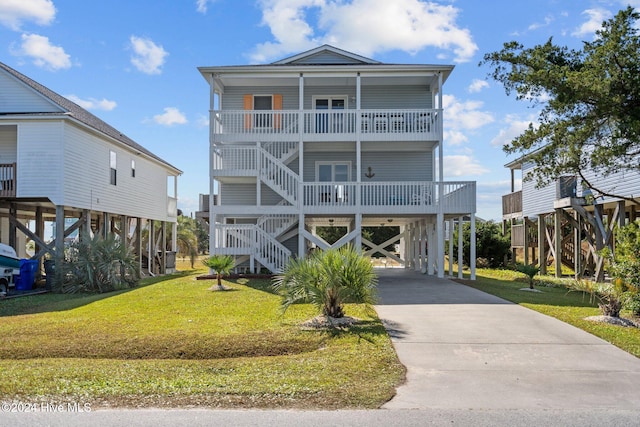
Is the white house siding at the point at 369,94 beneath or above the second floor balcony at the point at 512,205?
above

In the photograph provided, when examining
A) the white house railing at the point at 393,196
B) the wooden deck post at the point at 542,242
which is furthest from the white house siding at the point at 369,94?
the wooden deck post at the point at 542,242

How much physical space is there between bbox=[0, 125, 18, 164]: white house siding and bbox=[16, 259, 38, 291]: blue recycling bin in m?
4.41

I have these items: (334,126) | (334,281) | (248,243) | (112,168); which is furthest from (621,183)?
(112,168)

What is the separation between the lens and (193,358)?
8672mm

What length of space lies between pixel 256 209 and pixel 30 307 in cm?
807

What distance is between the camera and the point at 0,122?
20219mm

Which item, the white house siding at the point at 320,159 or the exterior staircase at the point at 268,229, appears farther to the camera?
the white house siding at the point at 320,159

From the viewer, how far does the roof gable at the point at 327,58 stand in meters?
23.0

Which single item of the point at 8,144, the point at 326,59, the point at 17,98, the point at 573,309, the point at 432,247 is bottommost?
the point at 573,309

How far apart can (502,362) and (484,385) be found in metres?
1.27

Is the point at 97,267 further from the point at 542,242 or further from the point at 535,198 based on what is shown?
the point at 542,242

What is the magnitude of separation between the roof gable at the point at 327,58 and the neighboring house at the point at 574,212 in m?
8.32

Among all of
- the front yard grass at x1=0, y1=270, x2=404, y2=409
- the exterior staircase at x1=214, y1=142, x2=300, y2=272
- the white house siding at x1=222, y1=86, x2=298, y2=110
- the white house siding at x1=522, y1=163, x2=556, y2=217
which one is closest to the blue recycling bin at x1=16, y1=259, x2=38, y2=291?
the front yard grass at x1=0, y1=270, x2=404, y2=409

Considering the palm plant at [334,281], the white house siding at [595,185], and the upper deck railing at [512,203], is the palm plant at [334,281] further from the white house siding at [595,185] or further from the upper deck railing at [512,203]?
the upper deck railing at [512,203]
